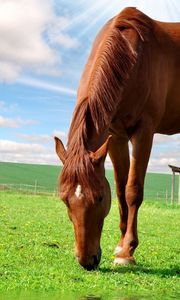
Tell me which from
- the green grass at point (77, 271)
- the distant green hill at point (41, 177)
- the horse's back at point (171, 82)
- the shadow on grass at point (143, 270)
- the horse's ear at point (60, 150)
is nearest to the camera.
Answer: the green grass at point (77, 271)

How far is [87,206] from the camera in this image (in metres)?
5.71

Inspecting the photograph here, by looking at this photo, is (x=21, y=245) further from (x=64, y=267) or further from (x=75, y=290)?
(x=75, y=290)

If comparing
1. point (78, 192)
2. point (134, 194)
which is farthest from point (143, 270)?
point (78, 192)

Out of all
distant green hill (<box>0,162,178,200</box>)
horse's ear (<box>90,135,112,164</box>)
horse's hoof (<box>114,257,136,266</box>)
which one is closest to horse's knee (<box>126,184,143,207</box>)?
horse's hoof (<box>114,257,136,266</box>)

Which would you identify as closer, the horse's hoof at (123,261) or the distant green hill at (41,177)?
the horse's hoof at (123,261)

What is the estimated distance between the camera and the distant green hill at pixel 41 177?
55.0m

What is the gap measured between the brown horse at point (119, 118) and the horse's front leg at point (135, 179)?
13mm

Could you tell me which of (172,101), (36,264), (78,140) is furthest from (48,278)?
(172,101)

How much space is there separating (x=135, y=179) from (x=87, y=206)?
1630mm

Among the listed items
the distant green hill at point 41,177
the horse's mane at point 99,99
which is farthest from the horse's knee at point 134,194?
the distant green hill at point 41,177

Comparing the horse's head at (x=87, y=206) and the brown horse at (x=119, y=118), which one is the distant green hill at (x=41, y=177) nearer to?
the brown horse at (x=119, y=118)

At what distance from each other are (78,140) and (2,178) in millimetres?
51670

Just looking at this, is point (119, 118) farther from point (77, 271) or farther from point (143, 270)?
point (77, 271)

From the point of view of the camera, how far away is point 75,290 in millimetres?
5406
